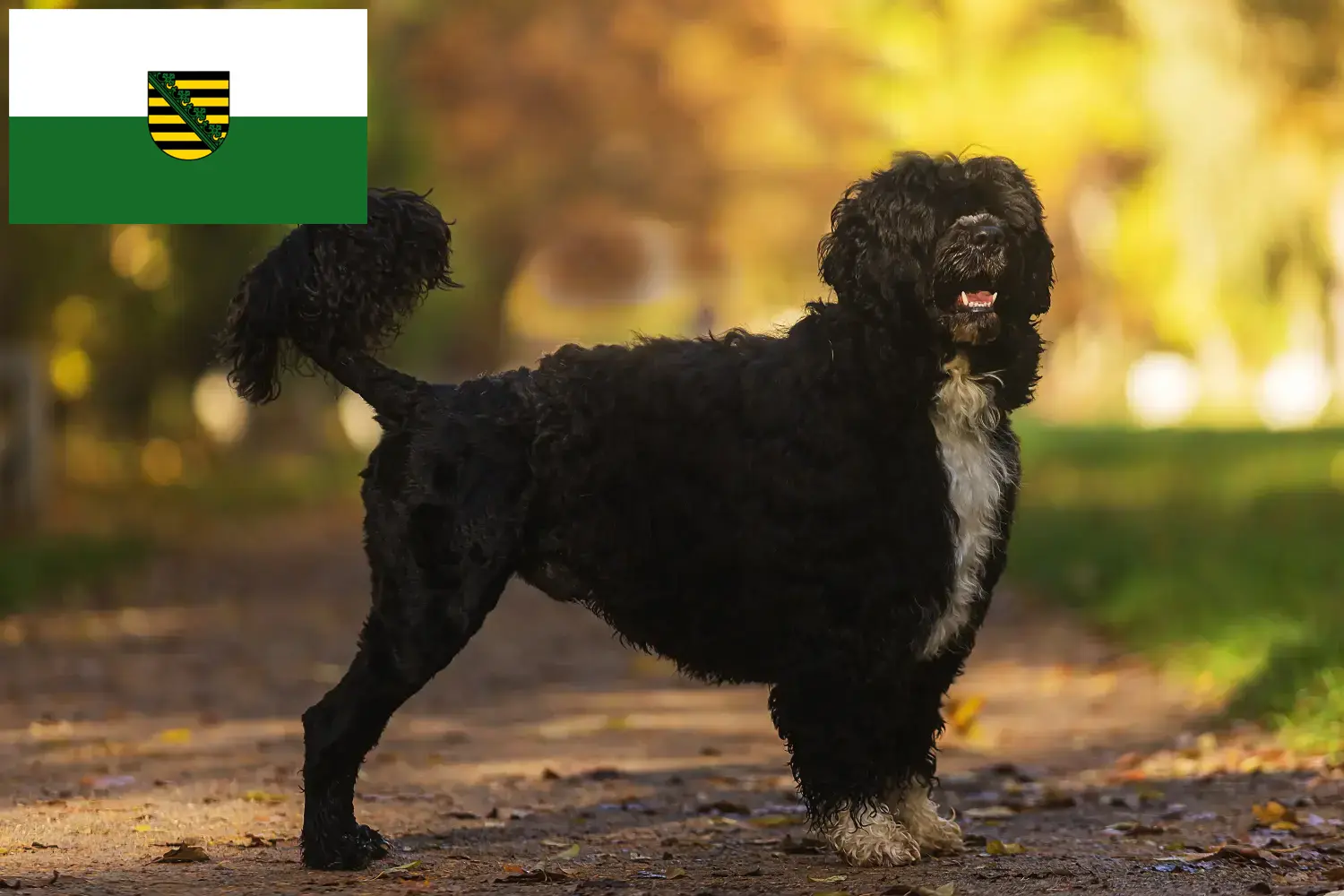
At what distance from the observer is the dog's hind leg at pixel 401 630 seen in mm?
6363

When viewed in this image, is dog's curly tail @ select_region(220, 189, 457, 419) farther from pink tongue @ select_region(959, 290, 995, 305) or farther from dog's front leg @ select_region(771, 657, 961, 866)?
pink tongue @ select_region(959, 290, 995, 305)

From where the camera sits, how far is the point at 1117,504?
54.6 feet

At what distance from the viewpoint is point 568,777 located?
8.57 metres

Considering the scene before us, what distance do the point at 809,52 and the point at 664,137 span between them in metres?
3.90

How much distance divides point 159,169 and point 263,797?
2884 mm

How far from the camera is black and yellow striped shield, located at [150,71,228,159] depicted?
891 cm

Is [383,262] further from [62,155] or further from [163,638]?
[163,638]

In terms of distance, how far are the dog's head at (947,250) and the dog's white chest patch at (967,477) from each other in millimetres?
156

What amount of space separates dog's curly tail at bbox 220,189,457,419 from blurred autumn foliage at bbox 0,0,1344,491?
29.9 feet

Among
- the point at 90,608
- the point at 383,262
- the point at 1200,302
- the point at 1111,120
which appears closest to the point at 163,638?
the point at 90,608

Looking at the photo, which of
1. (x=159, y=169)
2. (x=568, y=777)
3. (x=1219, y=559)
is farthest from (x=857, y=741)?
(x=1219, y=559)

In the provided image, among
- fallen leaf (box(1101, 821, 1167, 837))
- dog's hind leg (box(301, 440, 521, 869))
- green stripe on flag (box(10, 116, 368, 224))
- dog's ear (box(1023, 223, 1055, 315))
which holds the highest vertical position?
green stripe on flag (box(10, 116, 368, 224))

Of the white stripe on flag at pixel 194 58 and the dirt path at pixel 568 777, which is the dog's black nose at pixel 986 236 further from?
the white stripe on flag at pixel 194 58

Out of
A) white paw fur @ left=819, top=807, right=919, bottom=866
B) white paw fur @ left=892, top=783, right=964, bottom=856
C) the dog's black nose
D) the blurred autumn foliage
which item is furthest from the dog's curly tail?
the blurred autumn foliage
